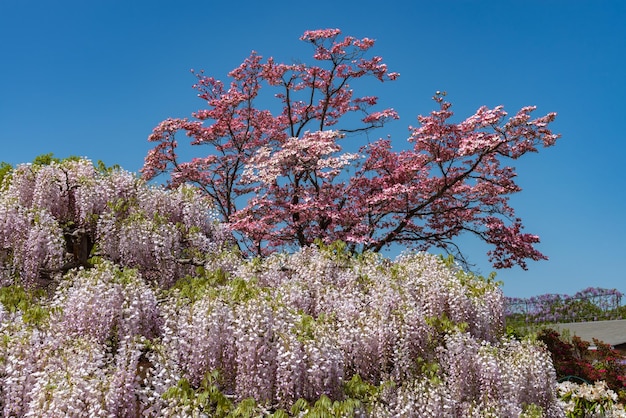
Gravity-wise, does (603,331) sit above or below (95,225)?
below

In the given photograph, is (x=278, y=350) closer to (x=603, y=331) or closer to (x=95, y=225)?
(x=95, y=225)

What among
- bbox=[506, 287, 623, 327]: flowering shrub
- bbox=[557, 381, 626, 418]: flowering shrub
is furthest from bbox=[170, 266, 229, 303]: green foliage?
bbox=[506, 287, 623, 327]: flowering shrub

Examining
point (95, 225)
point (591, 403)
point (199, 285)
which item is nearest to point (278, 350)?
point (199, 285)

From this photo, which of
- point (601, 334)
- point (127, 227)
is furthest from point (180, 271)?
point (601, 334)

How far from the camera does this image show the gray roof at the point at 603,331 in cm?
1631

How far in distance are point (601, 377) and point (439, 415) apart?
26.6ft

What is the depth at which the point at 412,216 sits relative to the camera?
55.9 ft

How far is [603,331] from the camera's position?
17562 millimetres

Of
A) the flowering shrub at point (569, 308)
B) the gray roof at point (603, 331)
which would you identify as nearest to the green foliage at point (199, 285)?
the gray roof at point (603, 331)

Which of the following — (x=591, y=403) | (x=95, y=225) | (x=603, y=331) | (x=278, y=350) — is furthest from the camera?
(x=603, y=331)

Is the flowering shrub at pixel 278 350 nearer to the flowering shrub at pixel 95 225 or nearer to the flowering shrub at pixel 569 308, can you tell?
the flowering shrub at pixel 95 225

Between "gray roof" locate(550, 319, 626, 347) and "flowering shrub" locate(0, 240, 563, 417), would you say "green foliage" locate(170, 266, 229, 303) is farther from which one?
"gray roof" locate(550, 319, 626, 347)

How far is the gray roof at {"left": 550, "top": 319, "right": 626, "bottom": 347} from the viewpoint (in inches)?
642

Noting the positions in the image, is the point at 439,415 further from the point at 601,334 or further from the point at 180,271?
the point at 601,334
